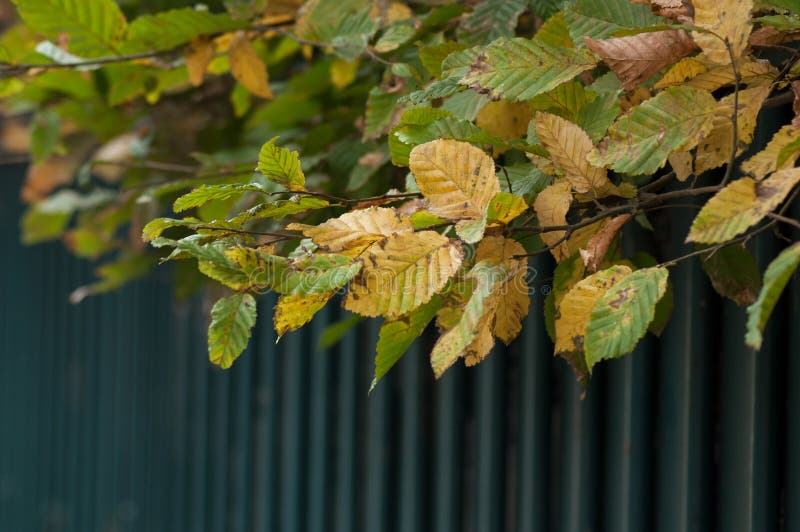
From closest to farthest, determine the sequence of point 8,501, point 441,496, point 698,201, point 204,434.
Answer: point 698,201 < point 441,496 < point 204,434 < point 8,501

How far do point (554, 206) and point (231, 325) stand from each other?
1.08 ft

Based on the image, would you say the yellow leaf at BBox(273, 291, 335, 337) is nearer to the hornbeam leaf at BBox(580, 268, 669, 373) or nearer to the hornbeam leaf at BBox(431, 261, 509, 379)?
the hornbeam leaf at BBox(431, 261, 509, 379)

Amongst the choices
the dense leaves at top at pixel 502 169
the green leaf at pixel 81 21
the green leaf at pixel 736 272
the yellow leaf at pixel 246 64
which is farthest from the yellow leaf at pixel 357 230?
the green leaf at pixel 81 21

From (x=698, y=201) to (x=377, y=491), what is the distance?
96cm

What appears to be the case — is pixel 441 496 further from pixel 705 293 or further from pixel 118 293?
pixel 118 293

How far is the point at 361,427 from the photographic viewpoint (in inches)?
76.3

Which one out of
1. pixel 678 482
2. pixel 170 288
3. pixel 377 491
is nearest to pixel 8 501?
pixel 170 288

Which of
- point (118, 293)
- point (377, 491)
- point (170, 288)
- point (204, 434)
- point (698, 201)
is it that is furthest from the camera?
point (118, 293)

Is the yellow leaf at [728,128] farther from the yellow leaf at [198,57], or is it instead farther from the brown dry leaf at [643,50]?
the yellow leaf at [198,57]

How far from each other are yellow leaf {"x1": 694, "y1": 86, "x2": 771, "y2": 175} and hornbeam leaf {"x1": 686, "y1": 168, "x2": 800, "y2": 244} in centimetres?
14

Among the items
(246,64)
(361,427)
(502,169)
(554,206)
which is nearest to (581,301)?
(554,206)

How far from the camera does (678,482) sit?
1249mm

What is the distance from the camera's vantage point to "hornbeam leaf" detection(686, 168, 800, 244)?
62 centimetres

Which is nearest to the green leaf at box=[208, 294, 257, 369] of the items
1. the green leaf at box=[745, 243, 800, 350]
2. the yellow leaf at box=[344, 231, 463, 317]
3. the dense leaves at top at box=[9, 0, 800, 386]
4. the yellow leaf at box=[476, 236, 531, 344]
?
the dense leaves at top at box=[9, 0, 800, 386]
